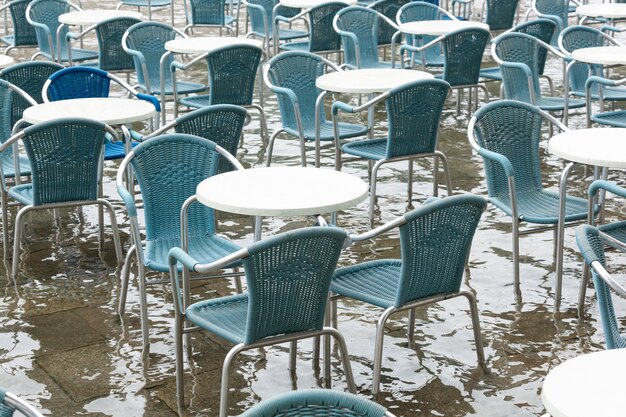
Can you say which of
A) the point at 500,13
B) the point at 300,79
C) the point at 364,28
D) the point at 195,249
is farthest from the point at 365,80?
the point at 500,13

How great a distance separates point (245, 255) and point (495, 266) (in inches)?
105

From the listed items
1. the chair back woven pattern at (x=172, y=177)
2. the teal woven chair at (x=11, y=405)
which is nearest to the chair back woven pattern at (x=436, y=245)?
the chair back woven pattern at (x=172, y=177)

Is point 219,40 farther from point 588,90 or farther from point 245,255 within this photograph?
point 245,255

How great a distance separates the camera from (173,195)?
507cm

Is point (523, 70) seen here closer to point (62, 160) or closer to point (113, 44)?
point (113, 44)

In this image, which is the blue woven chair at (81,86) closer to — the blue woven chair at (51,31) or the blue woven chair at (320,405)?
the blue woven chair at (51,31)

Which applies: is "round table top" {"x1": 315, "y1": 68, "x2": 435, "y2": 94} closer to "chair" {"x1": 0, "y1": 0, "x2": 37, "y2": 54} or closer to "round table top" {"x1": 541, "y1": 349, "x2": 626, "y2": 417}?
"round table top" {"x1": 541, "y1": 349, "x2": 626, "y2": 417}

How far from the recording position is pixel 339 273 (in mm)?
4531

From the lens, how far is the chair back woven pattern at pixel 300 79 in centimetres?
716

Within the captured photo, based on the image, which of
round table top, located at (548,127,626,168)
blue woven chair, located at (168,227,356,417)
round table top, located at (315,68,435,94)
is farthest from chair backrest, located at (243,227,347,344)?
round table top, located at (315,68,435,94)

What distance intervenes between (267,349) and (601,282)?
1819 mm

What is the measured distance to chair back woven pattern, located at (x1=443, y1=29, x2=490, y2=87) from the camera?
799cm

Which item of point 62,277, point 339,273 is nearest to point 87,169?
point 62,277

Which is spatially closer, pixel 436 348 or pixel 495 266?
pixel 436 348
